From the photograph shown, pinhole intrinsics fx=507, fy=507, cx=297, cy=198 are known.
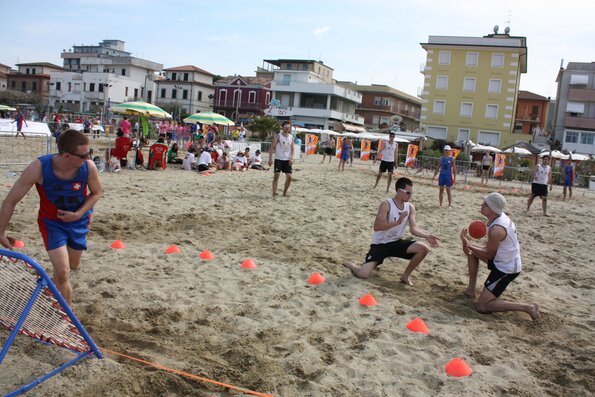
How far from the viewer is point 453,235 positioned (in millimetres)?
8648

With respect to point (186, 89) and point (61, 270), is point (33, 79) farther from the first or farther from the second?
point (61, 270)

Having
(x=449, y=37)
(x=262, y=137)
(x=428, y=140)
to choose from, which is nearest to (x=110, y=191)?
(x=262, y=137)

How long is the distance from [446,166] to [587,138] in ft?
129

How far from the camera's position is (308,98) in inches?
2379

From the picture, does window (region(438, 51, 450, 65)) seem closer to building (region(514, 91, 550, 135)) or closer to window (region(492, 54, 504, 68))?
window (region(492, 54, 504, 68))

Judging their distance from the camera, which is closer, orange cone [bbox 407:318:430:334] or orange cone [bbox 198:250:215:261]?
orange cone [bbox 407:318:430:334]

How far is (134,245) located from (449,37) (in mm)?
44410

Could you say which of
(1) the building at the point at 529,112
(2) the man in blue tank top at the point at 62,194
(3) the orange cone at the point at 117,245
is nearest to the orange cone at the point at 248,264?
(3) the orange cone at the point at 117,245

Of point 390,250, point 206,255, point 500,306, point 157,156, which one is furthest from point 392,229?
point 157,156

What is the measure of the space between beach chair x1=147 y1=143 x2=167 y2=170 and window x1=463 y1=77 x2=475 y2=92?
118ft

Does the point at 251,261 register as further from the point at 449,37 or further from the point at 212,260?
the point at 449,37

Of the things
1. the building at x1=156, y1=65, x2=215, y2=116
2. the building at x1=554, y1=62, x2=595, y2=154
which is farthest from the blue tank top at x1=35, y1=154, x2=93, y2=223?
the building at x1=156, y1=65, x2=215, y2=116

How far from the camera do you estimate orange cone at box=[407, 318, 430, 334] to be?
4.21 meters

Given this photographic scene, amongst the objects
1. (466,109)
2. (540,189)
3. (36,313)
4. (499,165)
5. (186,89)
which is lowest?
(36,313)
